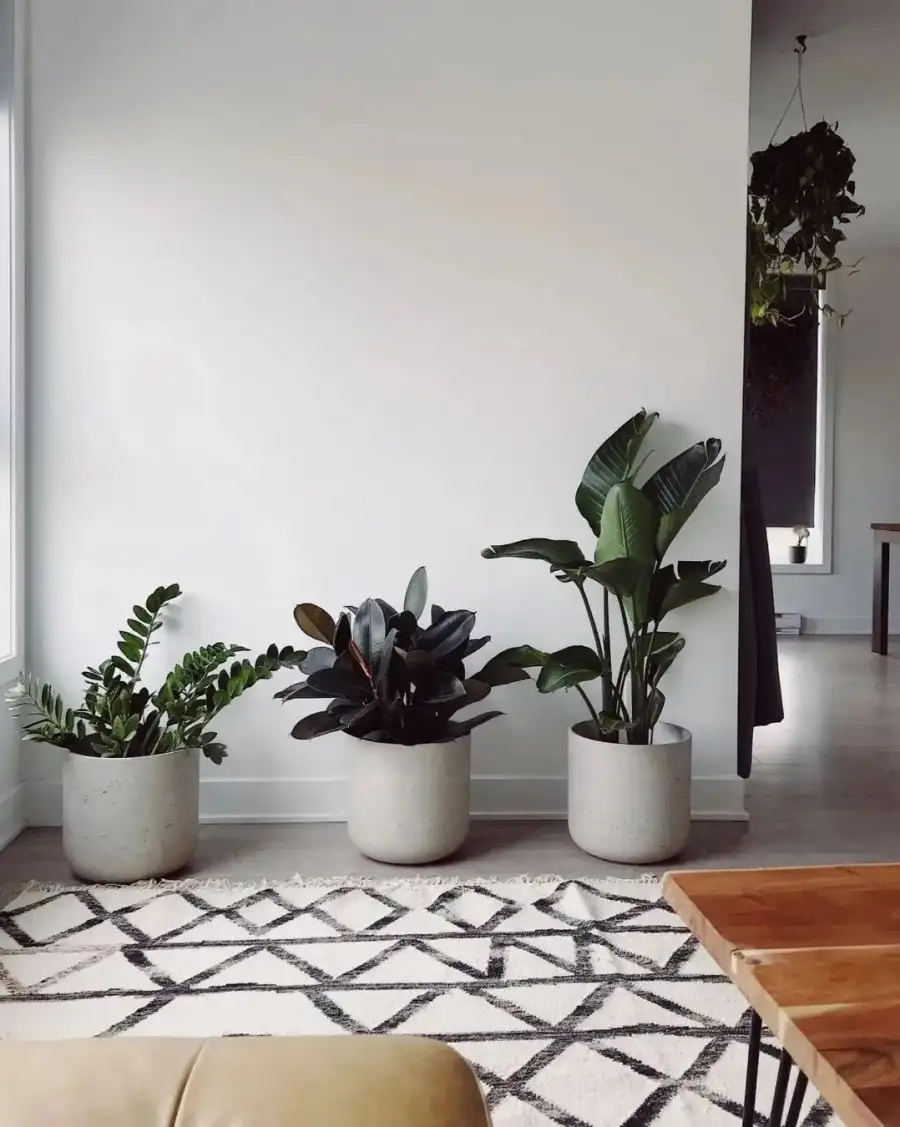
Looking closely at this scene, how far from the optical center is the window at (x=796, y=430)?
678 centimetres

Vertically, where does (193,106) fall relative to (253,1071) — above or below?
above

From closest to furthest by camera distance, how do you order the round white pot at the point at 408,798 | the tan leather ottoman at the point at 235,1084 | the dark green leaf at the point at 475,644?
1. the tan leather ottoman at the point at 235,1084
2. the round white pot at the point at 408,798
3. the dark green leaf at the point at 475,644

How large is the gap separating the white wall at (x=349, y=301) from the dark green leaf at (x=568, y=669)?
291mm

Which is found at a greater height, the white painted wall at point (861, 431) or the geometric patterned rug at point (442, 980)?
the white painted wall at point (861, 431)

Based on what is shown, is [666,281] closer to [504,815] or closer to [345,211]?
[345,211]

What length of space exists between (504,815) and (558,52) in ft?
6.99

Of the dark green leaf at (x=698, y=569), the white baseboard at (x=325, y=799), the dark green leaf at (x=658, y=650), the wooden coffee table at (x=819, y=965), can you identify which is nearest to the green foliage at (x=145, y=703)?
the white baseboard at (x=325, y=799)

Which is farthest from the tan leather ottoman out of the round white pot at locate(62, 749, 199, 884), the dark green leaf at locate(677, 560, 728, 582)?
the dark green leaf at locate(677, 560, 728, 582)

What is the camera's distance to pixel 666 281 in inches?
111

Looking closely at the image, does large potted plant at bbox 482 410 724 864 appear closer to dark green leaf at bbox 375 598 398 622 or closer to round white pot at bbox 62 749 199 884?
dark green leaf at bbox 375 598 398 622

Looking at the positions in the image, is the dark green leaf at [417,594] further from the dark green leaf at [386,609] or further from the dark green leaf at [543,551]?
the dark green leaf at [543,551]

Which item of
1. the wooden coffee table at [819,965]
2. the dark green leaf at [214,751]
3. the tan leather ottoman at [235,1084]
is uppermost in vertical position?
the wooden coffee table at [819,965]

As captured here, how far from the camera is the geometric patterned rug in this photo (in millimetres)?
1585

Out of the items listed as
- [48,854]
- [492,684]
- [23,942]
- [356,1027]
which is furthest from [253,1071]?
[48,854]
